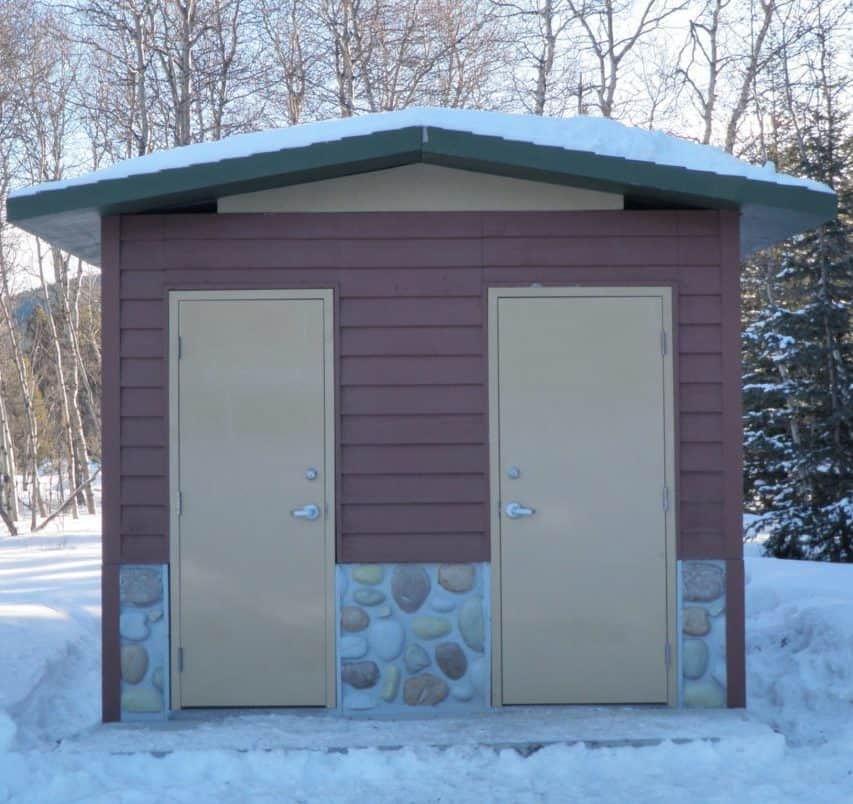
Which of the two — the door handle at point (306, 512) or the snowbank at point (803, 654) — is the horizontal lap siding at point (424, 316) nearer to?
the door handle at point (306, 512)

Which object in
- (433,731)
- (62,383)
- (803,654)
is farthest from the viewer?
(62,383)

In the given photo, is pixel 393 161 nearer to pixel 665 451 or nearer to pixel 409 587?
pixel 665 451

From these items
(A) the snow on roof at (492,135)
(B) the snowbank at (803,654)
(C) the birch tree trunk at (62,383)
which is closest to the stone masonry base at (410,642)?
(B) the snowbank at (803,654)

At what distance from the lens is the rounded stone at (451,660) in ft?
19.5

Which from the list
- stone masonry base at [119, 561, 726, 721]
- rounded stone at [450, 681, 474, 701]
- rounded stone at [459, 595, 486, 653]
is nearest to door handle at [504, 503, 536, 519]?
stone masonry base at [119, 561, 726, 721]

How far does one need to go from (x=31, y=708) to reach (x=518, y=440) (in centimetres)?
301

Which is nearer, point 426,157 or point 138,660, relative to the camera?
point 426,157

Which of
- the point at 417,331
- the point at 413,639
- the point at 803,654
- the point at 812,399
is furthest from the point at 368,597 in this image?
the point at 812,399

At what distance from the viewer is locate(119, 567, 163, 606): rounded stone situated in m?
5.92

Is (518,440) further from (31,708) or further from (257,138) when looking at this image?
(31,708)

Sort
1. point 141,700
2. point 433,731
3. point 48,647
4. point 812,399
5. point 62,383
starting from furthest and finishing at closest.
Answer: point 62,383, point 812,399, point 48,647, point 141,700, point 433,731

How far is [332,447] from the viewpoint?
5953 millimetres

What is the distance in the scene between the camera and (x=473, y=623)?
5.94 meters

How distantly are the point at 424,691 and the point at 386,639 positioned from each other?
0.33m
